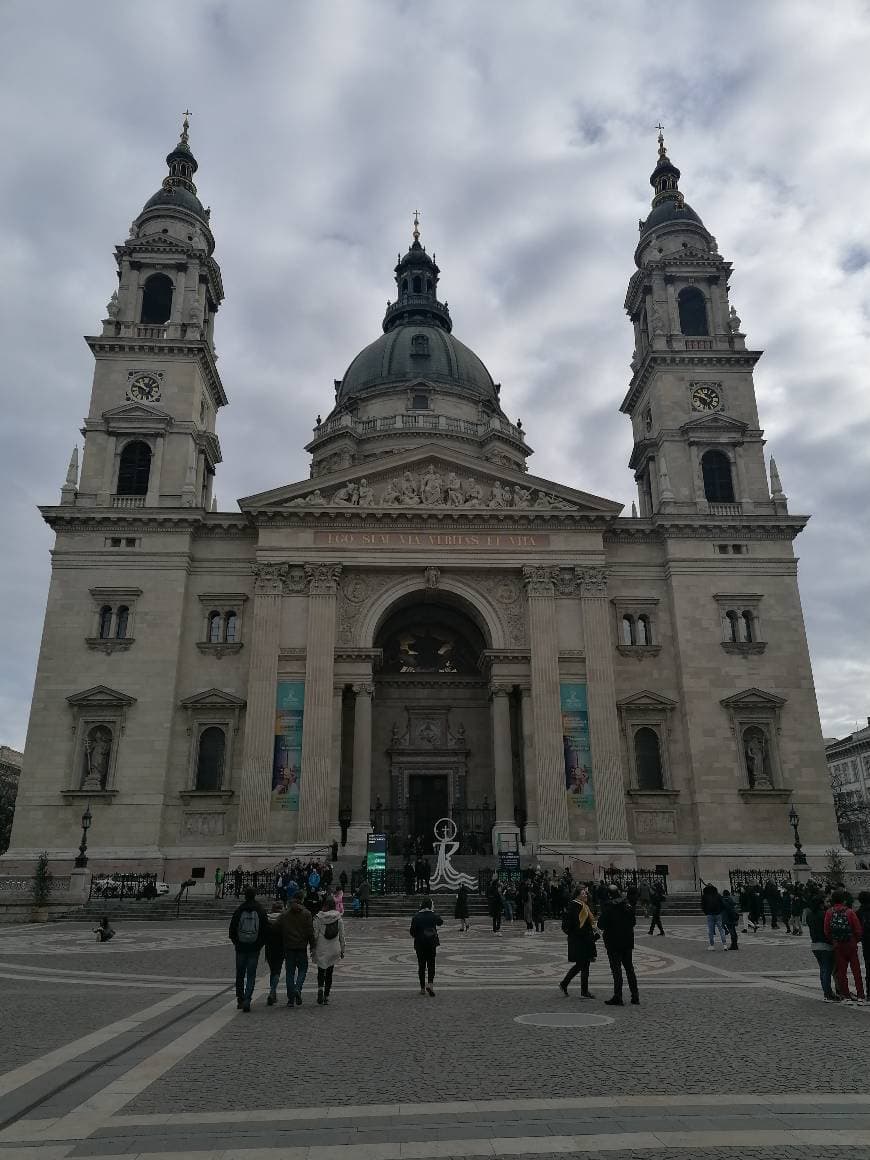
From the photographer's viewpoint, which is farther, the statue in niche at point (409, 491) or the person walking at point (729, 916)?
the statue in niche at point (409, 491)

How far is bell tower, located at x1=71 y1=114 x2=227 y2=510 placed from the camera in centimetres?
4225

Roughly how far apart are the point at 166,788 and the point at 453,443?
92.5 feet

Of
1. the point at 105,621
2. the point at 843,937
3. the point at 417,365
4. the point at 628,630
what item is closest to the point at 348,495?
the point at 105,621

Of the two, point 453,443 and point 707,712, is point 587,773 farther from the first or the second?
point 453,443

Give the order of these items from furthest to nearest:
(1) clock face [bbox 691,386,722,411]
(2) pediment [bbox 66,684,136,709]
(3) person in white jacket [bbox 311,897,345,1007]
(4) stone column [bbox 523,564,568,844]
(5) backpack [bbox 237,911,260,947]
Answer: (1) clock face [bbox 691,386,722,411], (2) pediment [bbox 66,684,136,709], (4) stone column [bbox 523,564,568,844], (3) person in white jacket [bbox 311,897,345,1007], (5) backpack [bbox 237,911,260,947]

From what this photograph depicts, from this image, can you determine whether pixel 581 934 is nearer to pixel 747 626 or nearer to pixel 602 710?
pixel 602 710

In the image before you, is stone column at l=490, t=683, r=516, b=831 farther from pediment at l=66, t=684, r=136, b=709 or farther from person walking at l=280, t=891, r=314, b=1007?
person walking at l=280, t=891, r=314, b=1007

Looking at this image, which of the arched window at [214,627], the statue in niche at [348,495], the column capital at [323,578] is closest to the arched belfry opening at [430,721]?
the column capital at [323,578]

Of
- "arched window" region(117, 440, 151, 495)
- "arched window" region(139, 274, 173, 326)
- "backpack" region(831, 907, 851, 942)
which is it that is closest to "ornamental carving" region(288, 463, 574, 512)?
"arched window" region(117, 440, 151, 495)

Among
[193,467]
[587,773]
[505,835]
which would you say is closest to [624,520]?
[587,773]

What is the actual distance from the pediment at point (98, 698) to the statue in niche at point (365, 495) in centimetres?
1382

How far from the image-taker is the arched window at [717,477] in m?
44.5

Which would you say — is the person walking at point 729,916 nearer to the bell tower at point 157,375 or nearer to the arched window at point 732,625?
the arched window at point 732,625

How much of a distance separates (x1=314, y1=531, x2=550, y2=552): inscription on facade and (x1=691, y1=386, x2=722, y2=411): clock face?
12.3 metres
